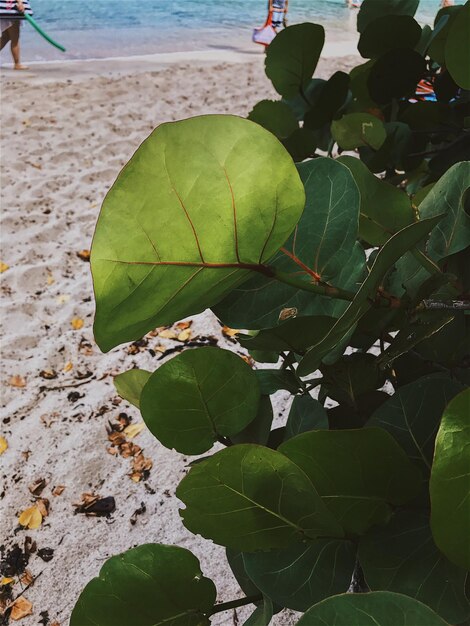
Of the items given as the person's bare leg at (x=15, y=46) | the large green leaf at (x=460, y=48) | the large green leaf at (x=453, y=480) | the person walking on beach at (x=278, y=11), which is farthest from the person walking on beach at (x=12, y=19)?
the large green leaf at (x=453, y=480)

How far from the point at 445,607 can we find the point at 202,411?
0.21 metres

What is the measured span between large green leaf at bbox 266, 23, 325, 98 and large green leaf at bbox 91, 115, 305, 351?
0.45 m

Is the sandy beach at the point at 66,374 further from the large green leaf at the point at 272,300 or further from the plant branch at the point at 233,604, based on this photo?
the large green leaf at the point at 272,300

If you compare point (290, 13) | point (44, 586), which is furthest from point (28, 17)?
point (290, 13)

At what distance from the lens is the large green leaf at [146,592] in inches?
15.3

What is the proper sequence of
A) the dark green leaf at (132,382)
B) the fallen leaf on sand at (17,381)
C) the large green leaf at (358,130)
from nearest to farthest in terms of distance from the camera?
the dark green leaf at (132,382), the large green leaf at (358,130), the fallen leaf on sand at (17,381)

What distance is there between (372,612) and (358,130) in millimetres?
588

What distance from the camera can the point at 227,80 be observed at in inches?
254

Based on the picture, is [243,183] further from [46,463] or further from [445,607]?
[46,463]

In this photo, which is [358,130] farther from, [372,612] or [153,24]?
[153,24]

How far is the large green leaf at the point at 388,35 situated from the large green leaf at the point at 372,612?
681 millimetres

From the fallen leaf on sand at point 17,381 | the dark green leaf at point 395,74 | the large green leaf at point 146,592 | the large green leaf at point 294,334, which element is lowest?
the fallen leaf on sand at point 17,381

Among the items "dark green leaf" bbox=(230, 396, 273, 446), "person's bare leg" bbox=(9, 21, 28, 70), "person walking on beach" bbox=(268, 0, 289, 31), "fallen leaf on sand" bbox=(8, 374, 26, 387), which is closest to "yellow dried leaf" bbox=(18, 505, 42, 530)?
"fallen leaf on sand" bbox=(8, 374, 26, 387)

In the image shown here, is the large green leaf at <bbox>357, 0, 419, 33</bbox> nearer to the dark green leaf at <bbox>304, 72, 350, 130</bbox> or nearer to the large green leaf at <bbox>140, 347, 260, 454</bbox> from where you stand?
the dark green leaf at <bbox>304, 72, 350, 130</bbox>
